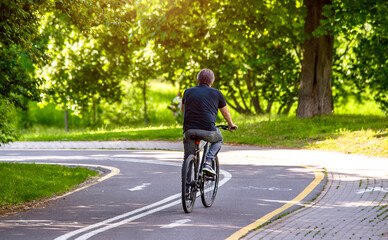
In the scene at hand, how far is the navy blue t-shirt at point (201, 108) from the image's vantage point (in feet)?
27.9

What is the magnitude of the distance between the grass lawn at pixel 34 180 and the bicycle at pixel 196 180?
2.89 metres

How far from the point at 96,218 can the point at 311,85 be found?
16.6 m

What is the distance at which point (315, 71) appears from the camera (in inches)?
933

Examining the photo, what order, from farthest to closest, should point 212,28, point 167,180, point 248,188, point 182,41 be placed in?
point 182,41 → point 212,28 → point 167,180 → point 248,188

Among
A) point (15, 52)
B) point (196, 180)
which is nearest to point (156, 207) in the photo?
point (196, 180)

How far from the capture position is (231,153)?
57.8ft

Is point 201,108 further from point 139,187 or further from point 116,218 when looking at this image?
point 139,187

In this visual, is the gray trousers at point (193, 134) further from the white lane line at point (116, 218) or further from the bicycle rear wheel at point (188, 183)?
the white lane line at point (116, 218)

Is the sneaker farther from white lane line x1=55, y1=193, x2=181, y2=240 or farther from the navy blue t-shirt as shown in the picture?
white lane line x1=55, y1=193, x2=181, y2=240

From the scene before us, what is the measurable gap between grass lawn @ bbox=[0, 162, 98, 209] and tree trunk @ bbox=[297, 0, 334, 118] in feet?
39.2

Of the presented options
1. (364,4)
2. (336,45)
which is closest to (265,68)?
(336,45)

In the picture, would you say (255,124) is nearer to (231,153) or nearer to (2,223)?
(231,153)

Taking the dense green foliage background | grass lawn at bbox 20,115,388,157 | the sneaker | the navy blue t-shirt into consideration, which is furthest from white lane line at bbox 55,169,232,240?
grass lawn at bbox 20,115,388,157

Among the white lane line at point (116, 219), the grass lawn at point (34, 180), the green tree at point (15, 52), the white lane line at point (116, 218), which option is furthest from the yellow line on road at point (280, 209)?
the green tree at point (15, 52)
